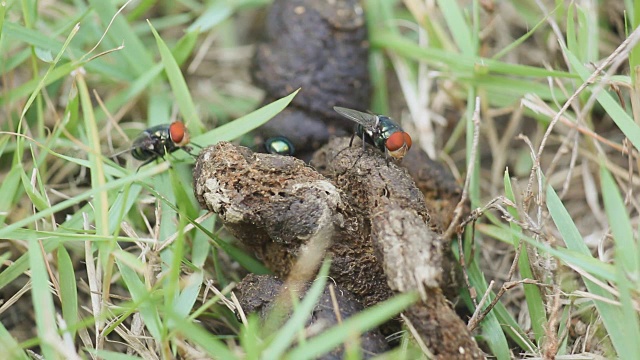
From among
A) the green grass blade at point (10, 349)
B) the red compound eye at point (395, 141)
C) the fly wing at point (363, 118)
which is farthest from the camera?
the fly wing at point (363, 118)

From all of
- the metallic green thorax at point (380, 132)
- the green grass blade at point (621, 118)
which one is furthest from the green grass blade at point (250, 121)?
the green grass blade at point (621, 118)

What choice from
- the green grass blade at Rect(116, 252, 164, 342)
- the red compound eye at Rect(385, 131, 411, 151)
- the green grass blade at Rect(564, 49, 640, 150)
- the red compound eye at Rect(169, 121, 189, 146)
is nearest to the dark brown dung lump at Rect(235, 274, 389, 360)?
the green grass blade at Rect(116, 252, 164, 342)

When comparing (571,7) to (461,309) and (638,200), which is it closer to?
(638,200)

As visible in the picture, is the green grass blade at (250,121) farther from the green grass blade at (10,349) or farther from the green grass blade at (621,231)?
the green grass blade at (621,231)

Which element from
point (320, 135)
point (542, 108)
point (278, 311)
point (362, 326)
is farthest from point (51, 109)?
point (542, 108)

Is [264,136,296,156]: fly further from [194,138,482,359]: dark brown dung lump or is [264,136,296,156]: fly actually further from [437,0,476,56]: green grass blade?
[437,0,476,56]: green grass blade

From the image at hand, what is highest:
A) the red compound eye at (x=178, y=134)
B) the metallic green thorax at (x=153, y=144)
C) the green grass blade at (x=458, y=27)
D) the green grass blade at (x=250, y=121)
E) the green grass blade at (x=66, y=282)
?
the green grass blade at (x=458, y=27)

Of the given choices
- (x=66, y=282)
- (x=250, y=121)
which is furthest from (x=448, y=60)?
(x=66, y=282)
